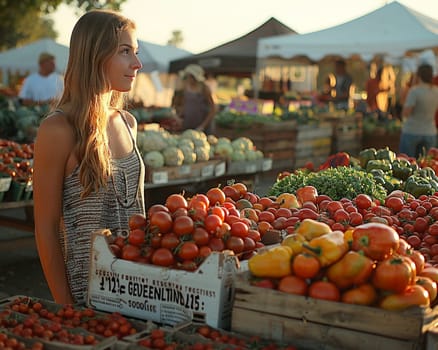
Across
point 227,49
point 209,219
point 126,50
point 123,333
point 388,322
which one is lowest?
point 123,333

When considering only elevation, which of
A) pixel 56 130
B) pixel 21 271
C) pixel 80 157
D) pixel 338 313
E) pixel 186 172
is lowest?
pixel 21 271

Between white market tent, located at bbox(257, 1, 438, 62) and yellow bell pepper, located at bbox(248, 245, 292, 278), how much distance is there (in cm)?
1023

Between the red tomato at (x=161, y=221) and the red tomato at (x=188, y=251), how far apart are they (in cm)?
12

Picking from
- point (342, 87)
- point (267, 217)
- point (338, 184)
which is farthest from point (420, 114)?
point (342, 87)

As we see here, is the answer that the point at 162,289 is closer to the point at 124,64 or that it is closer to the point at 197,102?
the point at 124,64

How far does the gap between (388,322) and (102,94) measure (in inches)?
62.4

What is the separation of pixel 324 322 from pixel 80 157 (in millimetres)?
1314

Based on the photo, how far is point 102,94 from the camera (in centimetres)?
305

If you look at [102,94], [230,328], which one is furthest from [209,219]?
[102,94]

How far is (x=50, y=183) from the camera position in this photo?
2943 mm

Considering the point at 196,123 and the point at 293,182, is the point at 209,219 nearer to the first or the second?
the point at 293,182

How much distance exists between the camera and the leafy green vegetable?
4.77 metres

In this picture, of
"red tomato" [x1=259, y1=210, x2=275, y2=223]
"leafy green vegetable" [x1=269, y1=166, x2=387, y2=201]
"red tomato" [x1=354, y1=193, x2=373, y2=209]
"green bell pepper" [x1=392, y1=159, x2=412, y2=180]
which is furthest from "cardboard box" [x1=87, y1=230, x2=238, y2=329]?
"green bell pepper" [x1=392, y1=159, x2=412, y2=180]

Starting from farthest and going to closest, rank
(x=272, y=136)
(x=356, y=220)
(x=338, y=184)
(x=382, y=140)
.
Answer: (x=382, y=140) → (x=272, y=136) → (x=338, y=184) → (x=356, y=220)
